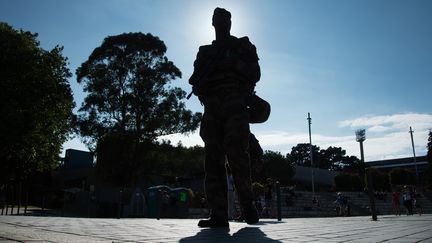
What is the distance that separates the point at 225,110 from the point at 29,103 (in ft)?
67.0

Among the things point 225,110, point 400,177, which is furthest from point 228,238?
point 400,177

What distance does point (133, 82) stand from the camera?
A: 32.6 meters

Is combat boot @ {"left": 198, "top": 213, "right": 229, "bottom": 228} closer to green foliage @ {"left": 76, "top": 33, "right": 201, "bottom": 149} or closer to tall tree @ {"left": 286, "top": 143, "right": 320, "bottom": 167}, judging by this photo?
green foliage @ {"left": 76, "top": 33, "right": 201, "bottom": 149}

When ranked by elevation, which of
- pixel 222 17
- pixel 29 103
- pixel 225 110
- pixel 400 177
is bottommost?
pixel 225 110

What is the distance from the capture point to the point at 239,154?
4207mm

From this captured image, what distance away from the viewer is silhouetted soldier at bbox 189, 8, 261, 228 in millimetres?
4203

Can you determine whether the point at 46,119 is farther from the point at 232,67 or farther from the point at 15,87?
the point at 232,67

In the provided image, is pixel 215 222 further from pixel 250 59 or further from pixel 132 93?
pixel 132 93

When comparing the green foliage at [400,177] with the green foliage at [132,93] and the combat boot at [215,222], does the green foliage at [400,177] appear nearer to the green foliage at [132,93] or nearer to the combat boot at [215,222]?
the green foliage at [132,93]

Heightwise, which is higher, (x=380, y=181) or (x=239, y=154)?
(x=380, y=181)

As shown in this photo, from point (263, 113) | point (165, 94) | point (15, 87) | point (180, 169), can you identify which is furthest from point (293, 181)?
point (263, 113)

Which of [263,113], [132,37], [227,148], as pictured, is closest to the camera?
[227,148]

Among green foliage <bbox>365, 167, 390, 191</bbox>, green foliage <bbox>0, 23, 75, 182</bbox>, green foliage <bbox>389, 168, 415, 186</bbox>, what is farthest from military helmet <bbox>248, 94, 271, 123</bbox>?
green foliage <bbox>389, 168, 415, 186</bbox>

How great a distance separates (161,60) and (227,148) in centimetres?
3116
